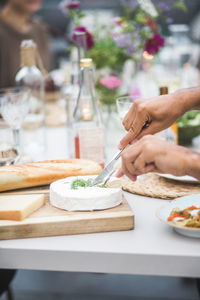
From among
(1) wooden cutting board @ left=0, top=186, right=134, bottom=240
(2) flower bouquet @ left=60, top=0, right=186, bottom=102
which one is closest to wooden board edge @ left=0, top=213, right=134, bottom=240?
(1) wooden cutting board @ left=0, top=186, right=134, bottom=240

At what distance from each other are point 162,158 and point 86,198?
0.73 ft

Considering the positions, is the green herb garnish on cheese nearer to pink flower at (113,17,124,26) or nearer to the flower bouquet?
the flower bouquet

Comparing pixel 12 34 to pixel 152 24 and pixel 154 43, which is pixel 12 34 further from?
pixel 154 43

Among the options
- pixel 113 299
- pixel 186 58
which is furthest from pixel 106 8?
pixel 113 299

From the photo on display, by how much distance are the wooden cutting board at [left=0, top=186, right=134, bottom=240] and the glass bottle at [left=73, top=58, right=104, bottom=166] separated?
43 centimetres

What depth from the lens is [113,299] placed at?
6.62 ft

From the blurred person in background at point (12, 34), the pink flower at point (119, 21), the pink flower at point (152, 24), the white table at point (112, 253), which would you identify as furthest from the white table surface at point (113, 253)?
the blurred person in background at point (12, 34)

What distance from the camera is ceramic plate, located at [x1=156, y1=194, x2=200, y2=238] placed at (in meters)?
0.90

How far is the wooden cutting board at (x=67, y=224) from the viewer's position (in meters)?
0.94

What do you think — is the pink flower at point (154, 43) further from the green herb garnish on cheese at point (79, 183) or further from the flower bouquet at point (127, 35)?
the green herb garnish on cheese at point (79, 183)

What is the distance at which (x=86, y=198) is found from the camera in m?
0.97

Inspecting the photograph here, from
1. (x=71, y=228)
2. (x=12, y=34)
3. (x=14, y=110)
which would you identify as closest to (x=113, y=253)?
(x=71, y=228)

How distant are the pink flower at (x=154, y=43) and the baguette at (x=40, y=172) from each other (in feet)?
2.23

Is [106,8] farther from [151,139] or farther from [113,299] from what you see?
[151,139]
